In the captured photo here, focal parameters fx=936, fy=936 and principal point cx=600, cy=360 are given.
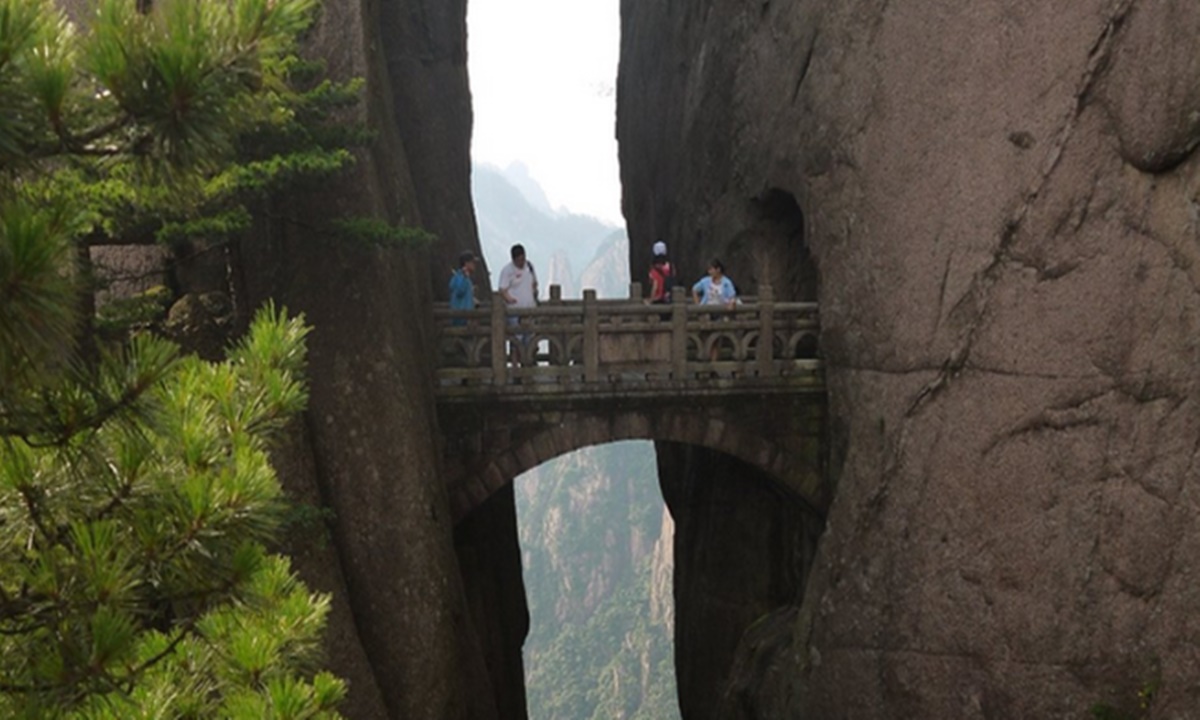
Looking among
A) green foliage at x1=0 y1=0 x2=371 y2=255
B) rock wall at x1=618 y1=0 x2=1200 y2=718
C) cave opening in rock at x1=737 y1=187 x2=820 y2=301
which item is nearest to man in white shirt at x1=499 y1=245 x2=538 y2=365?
rock wall at x1=618 y1=0 x2=1200 y2=718

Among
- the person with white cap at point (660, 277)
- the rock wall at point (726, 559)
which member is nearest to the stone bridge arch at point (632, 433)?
the rock wall at point (726, 559)

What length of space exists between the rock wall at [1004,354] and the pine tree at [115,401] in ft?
26.7

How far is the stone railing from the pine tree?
8.19 m

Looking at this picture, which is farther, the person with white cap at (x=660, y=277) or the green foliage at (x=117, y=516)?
the person with white cap at (x=660, y=277)

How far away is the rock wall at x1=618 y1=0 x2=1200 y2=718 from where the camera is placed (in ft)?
28.7

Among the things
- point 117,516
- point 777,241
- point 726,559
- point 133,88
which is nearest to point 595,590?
point 726,559

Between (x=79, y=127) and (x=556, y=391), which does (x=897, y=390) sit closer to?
(x=556, y=391)

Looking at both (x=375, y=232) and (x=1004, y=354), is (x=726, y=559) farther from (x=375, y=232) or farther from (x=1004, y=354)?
(x=375, y=232)

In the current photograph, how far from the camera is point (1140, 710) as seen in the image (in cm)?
880

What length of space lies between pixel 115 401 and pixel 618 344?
30.7 feet

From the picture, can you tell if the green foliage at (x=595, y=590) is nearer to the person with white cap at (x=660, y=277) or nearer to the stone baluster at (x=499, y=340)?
the person with white cap at (x=660, y=277)

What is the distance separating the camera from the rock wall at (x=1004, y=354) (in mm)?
8742

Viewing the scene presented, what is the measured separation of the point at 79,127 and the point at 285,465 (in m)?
6.73

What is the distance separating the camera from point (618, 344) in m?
12.2
